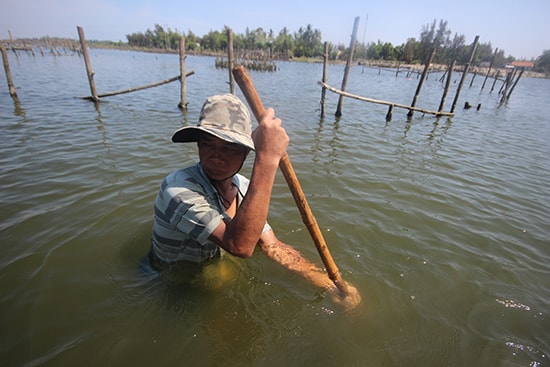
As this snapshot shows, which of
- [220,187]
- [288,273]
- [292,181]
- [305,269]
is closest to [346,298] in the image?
[305,269]

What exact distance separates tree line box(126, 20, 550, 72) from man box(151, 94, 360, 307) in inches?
3042

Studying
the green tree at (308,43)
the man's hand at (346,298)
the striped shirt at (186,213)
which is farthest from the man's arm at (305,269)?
the green tree at (308,43)

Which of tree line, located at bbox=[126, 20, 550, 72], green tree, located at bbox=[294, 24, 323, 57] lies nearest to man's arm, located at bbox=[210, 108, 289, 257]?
tree line, located at bbox=[126, 20, 550, 72]

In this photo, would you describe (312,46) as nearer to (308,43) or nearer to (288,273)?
(308,43)

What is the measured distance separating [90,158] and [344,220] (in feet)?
18.7

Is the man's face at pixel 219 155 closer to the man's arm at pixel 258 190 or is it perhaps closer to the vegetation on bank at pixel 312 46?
the man's arm at pixel 258 190

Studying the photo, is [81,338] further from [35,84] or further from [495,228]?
[35,84]

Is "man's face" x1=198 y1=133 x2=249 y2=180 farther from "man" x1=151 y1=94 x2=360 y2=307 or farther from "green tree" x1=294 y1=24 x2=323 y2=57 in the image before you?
"green tree" x1=294 y1=24 x2=323 y2=57

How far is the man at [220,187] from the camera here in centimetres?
149

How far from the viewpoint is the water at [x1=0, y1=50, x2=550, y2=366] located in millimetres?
2213

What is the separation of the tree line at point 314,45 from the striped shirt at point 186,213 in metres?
77.3

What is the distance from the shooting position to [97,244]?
130 inches

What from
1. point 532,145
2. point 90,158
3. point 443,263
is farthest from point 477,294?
point 532,145

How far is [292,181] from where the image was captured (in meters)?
1.98
